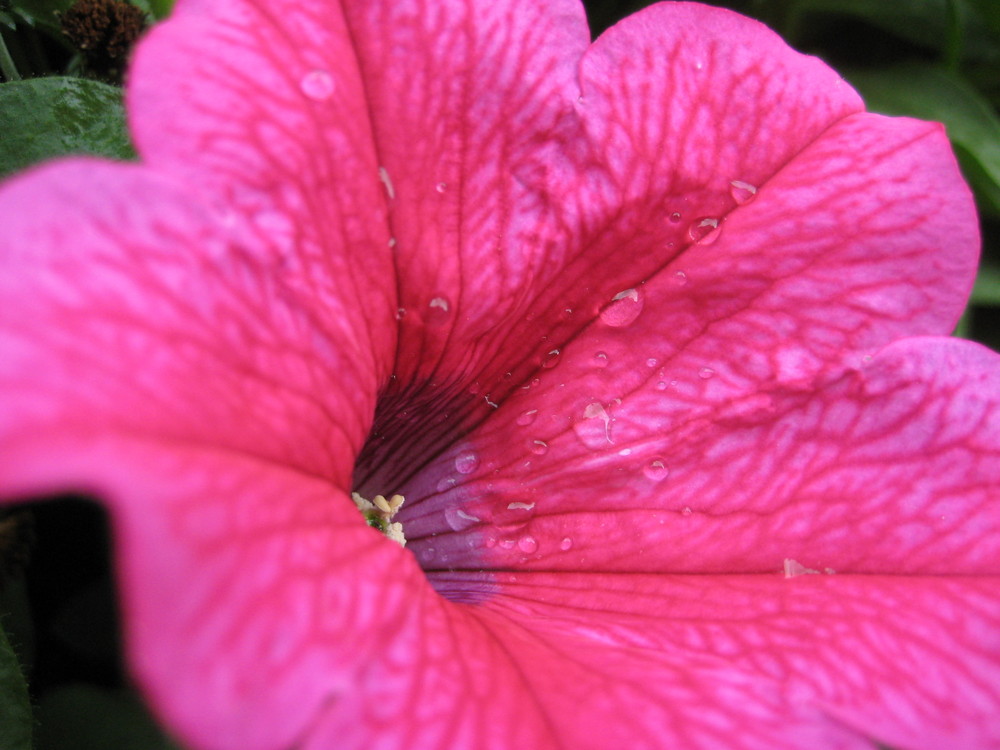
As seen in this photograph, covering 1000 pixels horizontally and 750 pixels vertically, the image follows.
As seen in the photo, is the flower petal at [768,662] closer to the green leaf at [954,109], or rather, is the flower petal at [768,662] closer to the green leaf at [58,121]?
the green leaf at [58,121]

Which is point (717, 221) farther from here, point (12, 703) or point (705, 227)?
point (12, 703)

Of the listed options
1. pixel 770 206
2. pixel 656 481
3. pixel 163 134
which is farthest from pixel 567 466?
pixel 163 134

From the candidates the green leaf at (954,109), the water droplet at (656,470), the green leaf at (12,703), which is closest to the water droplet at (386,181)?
the water droplet at (656,470)

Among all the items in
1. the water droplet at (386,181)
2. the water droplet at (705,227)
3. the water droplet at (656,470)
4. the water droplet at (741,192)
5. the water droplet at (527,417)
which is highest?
the water droplet at (386,181)

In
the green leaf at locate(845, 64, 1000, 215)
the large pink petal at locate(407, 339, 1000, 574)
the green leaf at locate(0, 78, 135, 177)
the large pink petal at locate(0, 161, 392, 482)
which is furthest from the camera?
the green leaf at locate(845, 64, 1000, 215)

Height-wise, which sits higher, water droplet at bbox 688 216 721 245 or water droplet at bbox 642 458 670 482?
water droplet at bbox 688 216 721 245

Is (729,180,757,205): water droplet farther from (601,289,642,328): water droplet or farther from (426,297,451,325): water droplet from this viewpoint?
(426,297,451,325): water droplet

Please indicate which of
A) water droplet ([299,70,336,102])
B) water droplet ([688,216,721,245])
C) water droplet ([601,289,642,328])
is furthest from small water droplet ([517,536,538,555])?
water droplet ([299,70,336,102])
